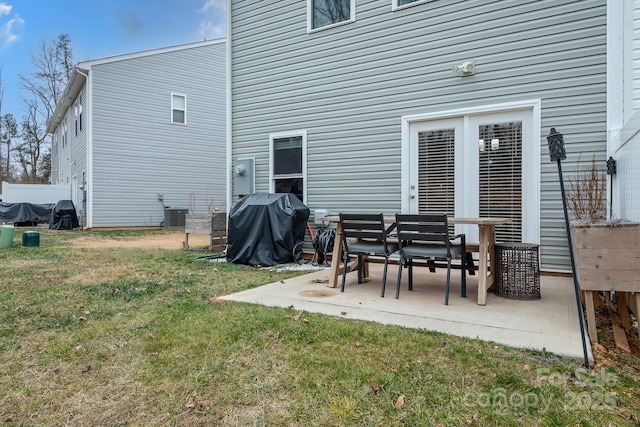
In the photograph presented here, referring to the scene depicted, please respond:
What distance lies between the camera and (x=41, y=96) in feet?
78.7

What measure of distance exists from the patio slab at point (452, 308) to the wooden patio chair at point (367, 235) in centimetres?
34

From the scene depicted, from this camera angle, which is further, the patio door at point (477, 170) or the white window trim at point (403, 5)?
the white window trim at point (403, 5)

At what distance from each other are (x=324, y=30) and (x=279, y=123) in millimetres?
1669

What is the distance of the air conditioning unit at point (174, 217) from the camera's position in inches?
552

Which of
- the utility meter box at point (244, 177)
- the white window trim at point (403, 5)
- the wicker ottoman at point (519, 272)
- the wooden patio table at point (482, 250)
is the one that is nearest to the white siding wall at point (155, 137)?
the utility meter box at point (244, 177)

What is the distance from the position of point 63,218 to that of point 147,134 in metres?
3.90

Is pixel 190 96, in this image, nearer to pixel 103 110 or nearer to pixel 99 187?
pixel 103 110

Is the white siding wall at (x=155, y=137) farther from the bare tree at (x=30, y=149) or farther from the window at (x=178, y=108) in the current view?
the bare tree at (x=30, y=149)

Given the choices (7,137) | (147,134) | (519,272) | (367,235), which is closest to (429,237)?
(367,235)

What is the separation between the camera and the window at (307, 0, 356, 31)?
6.30m

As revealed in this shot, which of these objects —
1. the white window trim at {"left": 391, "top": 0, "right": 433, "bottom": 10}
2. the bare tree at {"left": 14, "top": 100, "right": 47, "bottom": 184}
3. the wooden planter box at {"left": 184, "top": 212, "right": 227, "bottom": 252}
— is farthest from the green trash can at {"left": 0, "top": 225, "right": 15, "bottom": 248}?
the bare tree at {"left": 14, "top": 100, "right": 47, "bottom": 184}

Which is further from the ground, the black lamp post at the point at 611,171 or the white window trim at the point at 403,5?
the white window trim at the point at 403,5

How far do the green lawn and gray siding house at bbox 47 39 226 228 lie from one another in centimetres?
1070

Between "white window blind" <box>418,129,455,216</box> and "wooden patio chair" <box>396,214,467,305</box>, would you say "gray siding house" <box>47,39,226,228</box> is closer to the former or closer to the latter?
"white window blind" <box>418,129,455,216</box>
